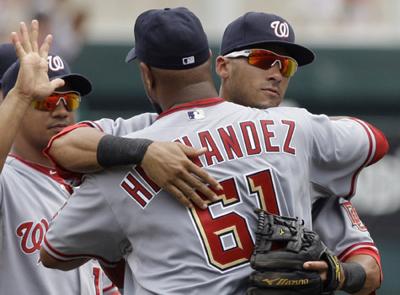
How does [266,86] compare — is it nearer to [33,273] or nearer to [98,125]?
[98,125]

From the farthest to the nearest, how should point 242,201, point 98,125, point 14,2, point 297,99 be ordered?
point 14,2
point 297,99
point 98,125
point 242,201

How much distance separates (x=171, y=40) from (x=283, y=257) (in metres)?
0.89

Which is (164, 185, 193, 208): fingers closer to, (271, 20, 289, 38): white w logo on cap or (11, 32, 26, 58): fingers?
(11, 32, 26, 58): fingers

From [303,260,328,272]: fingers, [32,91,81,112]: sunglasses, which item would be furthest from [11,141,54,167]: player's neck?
[303,260,328,272]: fingers

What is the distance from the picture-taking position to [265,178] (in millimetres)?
4270

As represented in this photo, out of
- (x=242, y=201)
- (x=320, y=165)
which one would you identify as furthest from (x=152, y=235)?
(x=320, y=165)

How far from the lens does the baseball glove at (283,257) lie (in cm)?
411

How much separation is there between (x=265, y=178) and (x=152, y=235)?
0.45 m

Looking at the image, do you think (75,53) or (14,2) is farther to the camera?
(14,2)

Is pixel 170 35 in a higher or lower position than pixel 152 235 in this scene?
higher

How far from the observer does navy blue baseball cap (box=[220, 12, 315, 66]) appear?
5117 millimetres

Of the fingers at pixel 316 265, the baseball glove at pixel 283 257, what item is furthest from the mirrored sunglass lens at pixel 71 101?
the fingers at pixel 316 265

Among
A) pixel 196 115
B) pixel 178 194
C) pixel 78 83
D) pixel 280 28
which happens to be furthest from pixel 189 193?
pixel 78 83

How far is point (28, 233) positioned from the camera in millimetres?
5070
